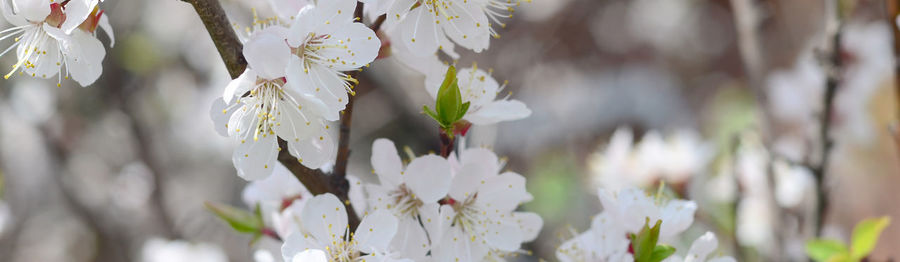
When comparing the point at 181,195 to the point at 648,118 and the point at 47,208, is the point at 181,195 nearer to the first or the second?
the point at 47,208

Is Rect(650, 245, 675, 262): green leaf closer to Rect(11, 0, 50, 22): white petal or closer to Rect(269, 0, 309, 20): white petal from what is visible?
Rect(269, 0, 309, 20): white petal

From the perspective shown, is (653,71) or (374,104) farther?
(653,71)

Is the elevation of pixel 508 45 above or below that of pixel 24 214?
above

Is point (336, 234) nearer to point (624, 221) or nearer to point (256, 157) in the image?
point (256, 157)

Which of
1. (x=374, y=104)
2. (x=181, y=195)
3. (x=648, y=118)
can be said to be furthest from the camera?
(x=648, y=118)

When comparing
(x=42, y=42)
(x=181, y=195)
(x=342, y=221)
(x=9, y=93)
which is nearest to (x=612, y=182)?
(x=342, y=221)

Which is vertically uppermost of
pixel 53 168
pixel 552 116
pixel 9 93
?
pixel 9 93

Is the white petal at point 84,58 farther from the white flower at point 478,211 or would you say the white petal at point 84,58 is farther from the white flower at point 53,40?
the white flower at point 478,211

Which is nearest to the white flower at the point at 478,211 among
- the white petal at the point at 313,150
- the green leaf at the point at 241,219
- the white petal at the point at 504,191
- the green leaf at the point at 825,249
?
the white petal at the point at 504,191

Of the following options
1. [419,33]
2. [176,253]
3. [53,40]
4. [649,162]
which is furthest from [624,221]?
[176,253]
